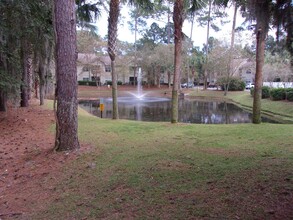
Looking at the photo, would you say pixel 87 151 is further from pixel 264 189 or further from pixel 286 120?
pixel 286 120

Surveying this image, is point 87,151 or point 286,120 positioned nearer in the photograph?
point 87,151

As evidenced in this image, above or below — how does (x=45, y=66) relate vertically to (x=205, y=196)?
above

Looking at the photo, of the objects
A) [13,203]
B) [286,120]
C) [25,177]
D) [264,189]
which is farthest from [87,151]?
[286,120]

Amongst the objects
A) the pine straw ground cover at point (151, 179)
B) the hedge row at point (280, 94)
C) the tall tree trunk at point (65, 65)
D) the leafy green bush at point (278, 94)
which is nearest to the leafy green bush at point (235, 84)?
the hedge row at point (280, 94)

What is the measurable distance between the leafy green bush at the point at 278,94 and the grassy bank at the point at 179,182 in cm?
1691

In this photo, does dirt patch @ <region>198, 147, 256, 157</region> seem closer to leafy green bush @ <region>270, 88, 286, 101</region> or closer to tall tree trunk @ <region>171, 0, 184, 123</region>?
tall tree trunk @ <region>171, 0, 184, 123</region>

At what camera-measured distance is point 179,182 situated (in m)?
3.85

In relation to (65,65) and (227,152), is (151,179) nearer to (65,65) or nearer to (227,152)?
(227,152)

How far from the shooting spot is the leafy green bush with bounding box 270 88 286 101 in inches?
843

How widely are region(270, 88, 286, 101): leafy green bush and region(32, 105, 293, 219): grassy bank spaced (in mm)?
16911

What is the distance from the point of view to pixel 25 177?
4742 millimetres

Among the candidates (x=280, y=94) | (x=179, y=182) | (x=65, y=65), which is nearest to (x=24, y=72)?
(x=65, y=65)

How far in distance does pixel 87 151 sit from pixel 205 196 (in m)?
3.07

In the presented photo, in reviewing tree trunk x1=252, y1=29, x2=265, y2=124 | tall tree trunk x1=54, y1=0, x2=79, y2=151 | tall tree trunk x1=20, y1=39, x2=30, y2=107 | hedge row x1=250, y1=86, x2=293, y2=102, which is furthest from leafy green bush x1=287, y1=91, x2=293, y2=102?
tall tree trunk x1=54, y1=0, x2=79, y2=151
